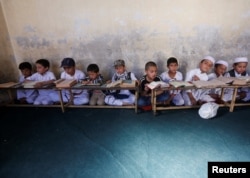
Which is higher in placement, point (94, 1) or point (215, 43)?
point (94, 1)

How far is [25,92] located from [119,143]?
9.13 ft

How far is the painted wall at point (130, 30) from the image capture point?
4059 mm

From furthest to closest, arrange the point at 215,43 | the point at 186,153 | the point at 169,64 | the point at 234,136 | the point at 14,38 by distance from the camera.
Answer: the point at 14,38 < the point at 215,43 < the point at 169,64 < the point at 234,136 < the point at 186,153

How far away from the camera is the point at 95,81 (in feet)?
13.1

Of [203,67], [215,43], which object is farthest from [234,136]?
[215,43]

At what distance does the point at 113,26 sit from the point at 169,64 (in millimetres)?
1446

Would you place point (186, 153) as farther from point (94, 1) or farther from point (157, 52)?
point (94, 1)

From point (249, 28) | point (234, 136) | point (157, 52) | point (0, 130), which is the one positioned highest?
point (249, 28)

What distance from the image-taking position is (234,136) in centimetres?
288

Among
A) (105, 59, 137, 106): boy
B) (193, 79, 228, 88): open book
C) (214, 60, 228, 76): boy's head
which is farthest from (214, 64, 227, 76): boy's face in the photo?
(105, 59, 137, 106): boy

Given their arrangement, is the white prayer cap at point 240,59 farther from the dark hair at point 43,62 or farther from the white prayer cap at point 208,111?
the dark hair at point 43,62

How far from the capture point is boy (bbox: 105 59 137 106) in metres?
4.02

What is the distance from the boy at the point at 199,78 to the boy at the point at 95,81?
1.74m

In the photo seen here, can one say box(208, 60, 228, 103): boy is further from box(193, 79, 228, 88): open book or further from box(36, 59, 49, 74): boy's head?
box(36, 59, 49, 74): boy's head
